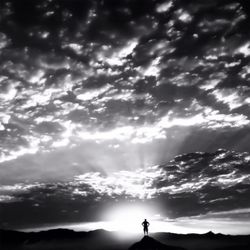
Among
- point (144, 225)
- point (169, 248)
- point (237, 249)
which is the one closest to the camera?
point (144, 225)

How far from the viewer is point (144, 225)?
203ft

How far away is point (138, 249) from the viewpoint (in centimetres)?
7738

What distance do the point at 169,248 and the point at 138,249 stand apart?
620 inches

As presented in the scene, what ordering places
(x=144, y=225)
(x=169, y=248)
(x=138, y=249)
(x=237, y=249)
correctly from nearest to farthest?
(x=144, y=225) → (x=138, y=249) → (x=169, y=248) → (x=237, y=249)

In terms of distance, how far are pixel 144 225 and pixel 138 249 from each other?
743 inches

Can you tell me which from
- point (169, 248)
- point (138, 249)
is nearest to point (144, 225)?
point (138, 249)

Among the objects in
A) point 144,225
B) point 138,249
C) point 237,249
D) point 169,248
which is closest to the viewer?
point 144,225

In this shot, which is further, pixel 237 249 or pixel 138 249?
pixel 237 249

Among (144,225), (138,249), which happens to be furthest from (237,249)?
(144,225)

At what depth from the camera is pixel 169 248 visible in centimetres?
8938

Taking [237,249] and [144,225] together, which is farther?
[237,249]

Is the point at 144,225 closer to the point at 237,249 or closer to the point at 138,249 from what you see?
the point at 138,249

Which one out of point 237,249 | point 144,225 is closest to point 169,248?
point 144,225

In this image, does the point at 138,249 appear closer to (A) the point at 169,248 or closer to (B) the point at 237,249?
(A) the point at 169,248
